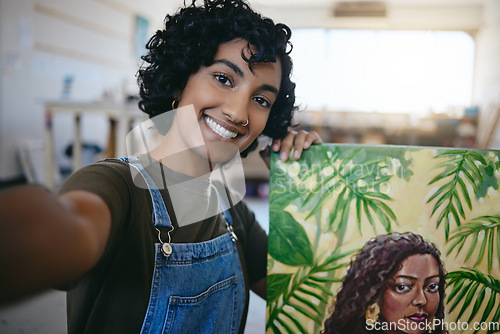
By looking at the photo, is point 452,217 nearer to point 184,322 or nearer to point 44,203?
point 184,322

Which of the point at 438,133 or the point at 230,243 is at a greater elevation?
the point at 438,133

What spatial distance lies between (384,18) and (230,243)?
6.62 m

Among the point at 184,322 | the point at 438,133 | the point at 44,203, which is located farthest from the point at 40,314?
the point at 438,133

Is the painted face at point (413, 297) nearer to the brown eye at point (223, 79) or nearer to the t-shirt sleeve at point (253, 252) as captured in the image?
the t-shirt sleeve at point (253, 252)

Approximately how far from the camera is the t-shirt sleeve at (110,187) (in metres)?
0.52

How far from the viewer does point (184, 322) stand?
2.29 feet

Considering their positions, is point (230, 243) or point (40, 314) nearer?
point (230, 243)

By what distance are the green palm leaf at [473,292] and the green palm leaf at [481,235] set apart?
23 mm

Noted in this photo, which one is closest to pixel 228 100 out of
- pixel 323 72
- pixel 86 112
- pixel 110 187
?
pixel 110 187

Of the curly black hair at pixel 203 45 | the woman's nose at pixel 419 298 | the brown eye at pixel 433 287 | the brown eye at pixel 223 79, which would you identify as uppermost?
the curly black hair at pixel 203 45

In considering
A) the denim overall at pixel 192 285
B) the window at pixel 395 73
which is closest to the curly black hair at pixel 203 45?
the denim overall at pixel 192 285

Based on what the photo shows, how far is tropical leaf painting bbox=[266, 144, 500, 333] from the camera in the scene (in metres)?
0.74

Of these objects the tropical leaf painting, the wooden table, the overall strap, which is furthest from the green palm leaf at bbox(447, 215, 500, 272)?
the wooden table

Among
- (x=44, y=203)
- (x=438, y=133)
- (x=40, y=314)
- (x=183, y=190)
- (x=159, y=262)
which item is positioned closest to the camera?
(x=44, y=203)
